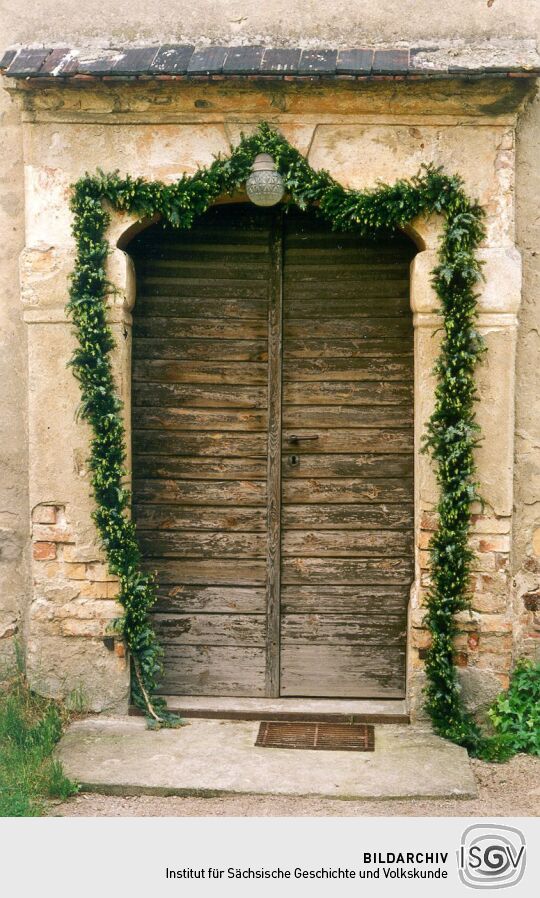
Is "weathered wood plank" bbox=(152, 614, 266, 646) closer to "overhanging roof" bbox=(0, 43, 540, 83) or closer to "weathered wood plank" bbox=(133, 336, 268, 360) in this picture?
"weathered wood plank" bbox=(133, 336, 268, 360)

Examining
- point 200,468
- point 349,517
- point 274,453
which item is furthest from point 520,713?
point 200,468

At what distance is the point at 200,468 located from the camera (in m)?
4.76

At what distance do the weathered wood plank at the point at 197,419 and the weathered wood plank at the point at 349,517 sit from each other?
0.51 meters

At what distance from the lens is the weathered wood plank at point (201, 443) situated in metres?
4.75

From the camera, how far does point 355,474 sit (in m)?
4.71

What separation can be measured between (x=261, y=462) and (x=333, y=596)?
85 cm

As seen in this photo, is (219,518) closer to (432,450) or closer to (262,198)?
(432,450)

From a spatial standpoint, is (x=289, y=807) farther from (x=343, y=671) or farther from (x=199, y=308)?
(x=199, y=308)

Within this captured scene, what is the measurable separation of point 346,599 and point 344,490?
0.61 meters

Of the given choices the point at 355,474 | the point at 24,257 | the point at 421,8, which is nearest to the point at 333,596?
the point at 355,474

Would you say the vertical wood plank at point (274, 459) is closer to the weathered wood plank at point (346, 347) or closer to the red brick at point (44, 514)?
the weathered wood plank at point (346, 347)

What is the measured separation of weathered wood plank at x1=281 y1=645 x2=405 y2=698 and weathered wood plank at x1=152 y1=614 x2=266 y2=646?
296 mm

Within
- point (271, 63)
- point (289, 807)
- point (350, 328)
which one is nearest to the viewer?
point (289, 807)

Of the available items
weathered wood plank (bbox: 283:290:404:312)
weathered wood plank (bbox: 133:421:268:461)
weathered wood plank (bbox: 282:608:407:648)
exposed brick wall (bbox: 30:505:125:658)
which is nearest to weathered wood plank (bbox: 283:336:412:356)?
weathered wood plank (bbox: 283:290:404:312)
